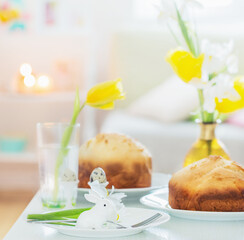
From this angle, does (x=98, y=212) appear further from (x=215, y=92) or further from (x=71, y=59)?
Answer: (x=71, y=59)

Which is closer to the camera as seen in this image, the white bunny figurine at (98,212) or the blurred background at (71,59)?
the white bunny figurine at (98,212)

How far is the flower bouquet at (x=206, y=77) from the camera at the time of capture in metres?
1.07

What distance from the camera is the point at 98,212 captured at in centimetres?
80

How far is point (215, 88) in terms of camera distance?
106 centimetres

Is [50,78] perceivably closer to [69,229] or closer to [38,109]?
[38,109]

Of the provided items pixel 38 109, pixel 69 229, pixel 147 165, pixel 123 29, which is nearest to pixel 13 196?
pixel 38 109

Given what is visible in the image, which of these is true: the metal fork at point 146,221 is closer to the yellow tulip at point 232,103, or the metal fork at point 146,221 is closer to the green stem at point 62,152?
the green stem at point 62,152

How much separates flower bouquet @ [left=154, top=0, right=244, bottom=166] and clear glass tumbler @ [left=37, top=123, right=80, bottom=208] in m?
0.26

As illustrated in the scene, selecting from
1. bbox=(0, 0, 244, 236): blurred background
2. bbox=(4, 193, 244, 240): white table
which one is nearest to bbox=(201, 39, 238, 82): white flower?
bbox=(4, 193, 244, 240): white table

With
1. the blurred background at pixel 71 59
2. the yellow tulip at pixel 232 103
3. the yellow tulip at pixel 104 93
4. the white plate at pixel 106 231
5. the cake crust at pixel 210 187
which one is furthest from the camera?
the blurred background at pixel 71 59

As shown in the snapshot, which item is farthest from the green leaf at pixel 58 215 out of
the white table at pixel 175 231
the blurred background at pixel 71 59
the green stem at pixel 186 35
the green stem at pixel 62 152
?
the blurred background at pixel 71 59

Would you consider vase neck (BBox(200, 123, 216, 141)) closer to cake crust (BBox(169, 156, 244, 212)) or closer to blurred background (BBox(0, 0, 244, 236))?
cake crust (BBox(169, 156, 244, 212))

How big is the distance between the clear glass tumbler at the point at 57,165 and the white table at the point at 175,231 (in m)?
0.10

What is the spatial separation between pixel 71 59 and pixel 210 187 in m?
Answer: 3.01
